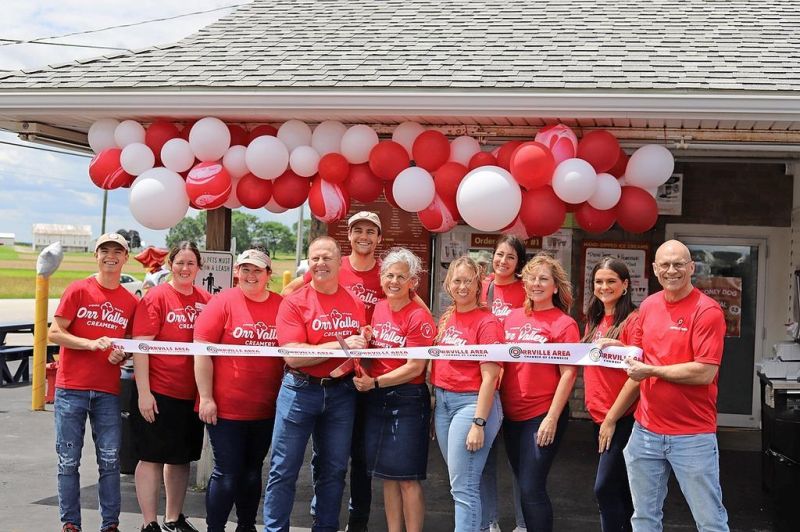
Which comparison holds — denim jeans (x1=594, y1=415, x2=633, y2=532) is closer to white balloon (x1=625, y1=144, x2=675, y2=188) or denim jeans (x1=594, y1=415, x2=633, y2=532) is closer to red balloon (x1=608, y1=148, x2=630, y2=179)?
white balloon (x1=625, y1=144, x2=675, y2=188)

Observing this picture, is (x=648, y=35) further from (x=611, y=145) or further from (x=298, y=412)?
(x=298, y=412)

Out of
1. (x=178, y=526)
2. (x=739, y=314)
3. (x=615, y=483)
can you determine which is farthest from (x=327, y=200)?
(x=739, y=314)

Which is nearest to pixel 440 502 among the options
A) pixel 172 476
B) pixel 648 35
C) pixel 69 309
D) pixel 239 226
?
pixel 172 476

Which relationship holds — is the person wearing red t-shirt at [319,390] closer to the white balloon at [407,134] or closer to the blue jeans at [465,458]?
the blue jeans at [465,458]

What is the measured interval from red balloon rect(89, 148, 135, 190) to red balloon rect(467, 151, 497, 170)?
256cm

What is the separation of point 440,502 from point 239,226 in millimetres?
85723

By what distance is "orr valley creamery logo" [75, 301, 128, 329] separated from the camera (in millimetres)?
5184

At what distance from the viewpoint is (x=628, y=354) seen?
14.6 feet

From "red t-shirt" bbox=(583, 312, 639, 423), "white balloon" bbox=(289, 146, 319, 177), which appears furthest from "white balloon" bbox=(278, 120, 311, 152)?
"red t-shirt" bbox=(583, 312, 639, 423)

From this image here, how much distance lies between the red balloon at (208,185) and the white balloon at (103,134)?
80 cm

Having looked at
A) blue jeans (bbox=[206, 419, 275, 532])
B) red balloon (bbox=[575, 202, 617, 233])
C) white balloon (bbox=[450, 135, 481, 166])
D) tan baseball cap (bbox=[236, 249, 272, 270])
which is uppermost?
white balloon (bbox=[450, 135, 481, 166])

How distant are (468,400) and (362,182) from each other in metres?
2.08

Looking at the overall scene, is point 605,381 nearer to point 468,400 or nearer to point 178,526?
point 468,400

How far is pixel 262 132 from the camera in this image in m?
6.27
